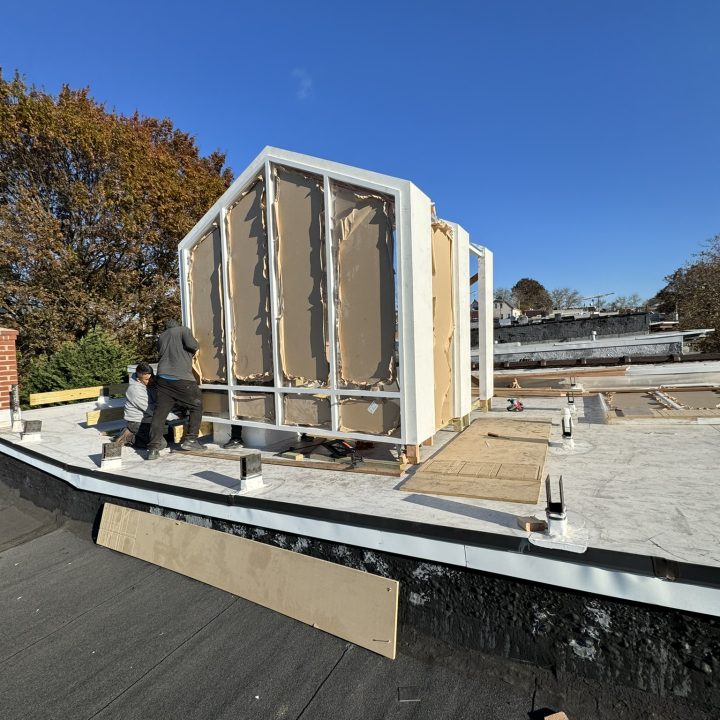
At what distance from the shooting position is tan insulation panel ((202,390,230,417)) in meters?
5.29

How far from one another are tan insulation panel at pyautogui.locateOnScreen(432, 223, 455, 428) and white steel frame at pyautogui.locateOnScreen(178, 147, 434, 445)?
52 cm

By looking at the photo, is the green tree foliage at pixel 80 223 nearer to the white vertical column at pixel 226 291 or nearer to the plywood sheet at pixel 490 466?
the white vertical column at pixel 226 291

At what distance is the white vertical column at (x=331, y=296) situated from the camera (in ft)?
13.5

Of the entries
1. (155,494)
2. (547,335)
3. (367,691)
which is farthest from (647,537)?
(547,335)

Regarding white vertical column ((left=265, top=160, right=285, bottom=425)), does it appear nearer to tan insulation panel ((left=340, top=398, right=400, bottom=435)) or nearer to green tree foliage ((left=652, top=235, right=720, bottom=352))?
tan insulation panel ((left=340, top=398, right=400, bottom=435))

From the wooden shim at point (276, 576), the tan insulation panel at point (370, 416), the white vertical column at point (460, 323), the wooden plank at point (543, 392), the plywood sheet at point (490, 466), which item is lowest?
the wooden shim at point (276, 576)

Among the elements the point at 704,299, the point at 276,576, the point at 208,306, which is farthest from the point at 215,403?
the point at 704,299

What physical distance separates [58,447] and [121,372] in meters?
6.61

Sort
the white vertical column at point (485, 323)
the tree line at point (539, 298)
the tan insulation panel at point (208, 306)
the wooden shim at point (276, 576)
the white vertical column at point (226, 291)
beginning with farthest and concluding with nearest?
1. the tree line at point (539, 298)
2. the white vertical column at point (485, 323)
3. the tan insulation panel at point (208, 306)
4. the white vertical column at point (226, 291)
5. the wooden shim at point (276, 576)

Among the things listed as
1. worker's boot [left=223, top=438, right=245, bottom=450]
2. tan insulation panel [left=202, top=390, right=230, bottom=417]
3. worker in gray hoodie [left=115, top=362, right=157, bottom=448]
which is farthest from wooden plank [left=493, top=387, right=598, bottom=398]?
worker in gray hoodie [left=115, top=362, right=157, bottom=448]

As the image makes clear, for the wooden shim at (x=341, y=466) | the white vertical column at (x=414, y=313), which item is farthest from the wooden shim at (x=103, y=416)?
the white vertical column at (x=414, y=313)

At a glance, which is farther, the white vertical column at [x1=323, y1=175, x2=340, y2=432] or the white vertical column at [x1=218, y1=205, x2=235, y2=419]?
the white vertical column at [x1=218, y1=205, x2=235, y2=419]

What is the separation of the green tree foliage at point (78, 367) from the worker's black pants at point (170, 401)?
7679 millimetres

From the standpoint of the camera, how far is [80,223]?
12859 millimetres
